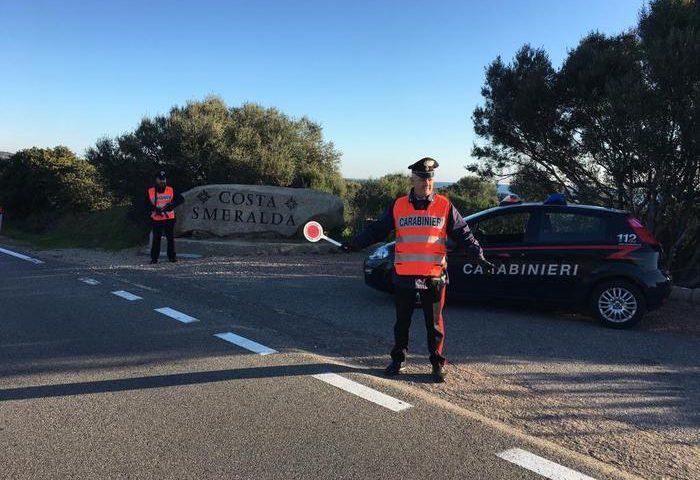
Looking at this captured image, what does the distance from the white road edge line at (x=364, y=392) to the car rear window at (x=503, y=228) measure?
357 centimetres

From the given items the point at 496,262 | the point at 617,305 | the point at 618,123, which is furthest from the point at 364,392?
the point at 618,123

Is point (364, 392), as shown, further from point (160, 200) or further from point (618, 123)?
point (160, 200)

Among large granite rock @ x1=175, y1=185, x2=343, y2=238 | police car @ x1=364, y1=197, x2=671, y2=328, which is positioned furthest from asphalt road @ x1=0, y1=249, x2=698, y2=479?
large granite rock @ x1=175, y1=185, x2=343, y2=238

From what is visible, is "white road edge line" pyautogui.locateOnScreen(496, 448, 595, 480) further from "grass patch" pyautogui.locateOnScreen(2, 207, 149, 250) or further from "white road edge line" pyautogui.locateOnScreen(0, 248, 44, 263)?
"grass patch" pyautogui.locateOnScreen(2, 207, 149, 250)

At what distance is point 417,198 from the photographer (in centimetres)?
511

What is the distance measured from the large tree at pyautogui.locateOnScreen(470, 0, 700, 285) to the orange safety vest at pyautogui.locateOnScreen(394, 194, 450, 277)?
533 cm

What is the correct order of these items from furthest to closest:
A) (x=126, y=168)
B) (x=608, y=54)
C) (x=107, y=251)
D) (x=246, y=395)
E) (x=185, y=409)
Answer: (x=126, y=168)
(x=107, y=251)
(x=608, y=54)
(x=246, y=395)
(x=185, y=409)

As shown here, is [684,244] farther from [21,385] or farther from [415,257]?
[21,385]

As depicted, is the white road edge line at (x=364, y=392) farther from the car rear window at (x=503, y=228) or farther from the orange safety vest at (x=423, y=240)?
the car rear window at (x=503, y=228)

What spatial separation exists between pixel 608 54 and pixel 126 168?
13.5 meters

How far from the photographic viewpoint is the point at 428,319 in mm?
5121

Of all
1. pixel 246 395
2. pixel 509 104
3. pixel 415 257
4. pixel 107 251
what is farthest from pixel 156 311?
pixel 107 251

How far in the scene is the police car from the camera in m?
7.05

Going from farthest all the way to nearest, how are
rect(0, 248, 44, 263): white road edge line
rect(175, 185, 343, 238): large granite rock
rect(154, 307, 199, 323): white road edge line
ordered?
rect(175, 185, 343, 238): large granite rock
rect(0, 248, 44, 263): white road edge line
rect(154, 307, 199, 323): white road edge line
